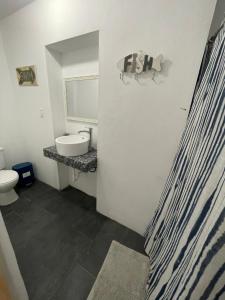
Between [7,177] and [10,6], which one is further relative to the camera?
[7,177]

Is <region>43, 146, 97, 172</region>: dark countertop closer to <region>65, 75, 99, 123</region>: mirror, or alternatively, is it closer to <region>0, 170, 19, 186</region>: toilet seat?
<region>65, 75, 99, 123</region>: mirror

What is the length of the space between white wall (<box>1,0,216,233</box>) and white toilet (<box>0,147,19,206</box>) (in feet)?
2.96

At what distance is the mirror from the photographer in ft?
5.55

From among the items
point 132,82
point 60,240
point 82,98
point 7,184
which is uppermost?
point 132,82

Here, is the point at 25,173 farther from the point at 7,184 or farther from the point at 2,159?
the point at 7,184

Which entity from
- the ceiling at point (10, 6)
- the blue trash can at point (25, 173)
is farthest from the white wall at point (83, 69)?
the blue trash can at point (25, 173)

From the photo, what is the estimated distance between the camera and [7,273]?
2.42 ft

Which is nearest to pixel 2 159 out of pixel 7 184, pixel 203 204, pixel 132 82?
pixel 7 184

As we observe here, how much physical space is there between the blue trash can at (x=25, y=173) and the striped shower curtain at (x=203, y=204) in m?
2.17

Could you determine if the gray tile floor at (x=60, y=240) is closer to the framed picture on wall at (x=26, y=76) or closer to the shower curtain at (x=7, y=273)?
the shower curtain at (x=7, y=273)

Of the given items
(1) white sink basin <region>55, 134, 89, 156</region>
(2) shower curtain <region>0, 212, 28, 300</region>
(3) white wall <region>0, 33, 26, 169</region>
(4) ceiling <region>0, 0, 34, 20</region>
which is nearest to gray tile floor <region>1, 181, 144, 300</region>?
(2) shower curtain <region>0, 212, 28, 300</region>

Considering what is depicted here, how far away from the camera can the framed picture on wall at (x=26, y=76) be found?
178cm

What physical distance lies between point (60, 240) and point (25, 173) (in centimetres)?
128

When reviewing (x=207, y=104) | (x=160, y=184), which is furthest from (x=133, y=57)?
(x=160, y=184)
